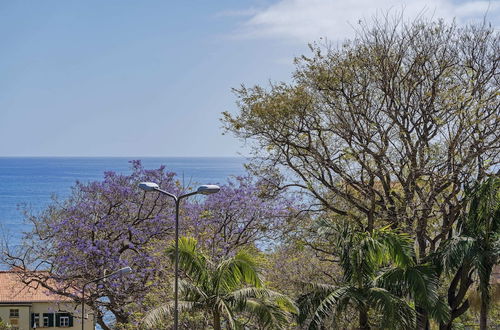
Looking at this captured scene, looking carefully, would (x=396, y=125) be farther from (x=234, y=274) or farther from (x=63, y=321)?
(x=63, y=321)

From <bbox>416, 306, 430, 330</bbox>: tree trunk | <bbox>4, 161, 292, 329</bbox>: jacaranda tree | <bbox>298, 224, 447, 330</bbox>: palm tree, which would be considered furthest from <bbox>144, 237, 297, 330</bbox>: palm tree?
<bbox>4, 161, 292, 329</bbox>: jacaranda tree

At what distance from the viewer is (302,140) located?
25.3m

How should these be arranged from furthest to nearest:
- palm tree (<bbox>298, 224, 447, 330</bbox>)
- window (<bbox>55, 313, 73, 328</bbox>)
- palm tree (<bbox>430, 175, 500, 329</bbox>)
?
1. window (<bbox>55, 313, 73, 328</bbox>)
2. palm tree (<bbox>430, 175, 500, 329</bbox>)
3. palm tree (<bbox>298, 224, 447, 330</bbox>)

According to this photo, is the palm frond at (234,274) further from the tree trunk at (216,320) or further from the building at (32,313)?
the building at (32,313)

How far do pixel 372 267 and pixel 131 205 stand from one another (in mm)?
14196

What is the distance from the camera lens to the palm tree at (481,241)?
1992 cm

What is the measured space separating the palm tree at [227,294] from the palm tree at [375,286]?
0.77 m

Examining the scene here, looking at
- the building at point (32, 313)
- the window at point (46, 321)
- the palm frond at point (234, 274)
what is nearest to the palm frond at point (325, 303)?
the palm frond at point (234, 274)

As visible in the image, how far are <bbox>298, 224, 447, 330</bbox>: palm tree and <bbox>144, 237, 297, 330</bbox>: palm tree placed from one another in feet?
2.53

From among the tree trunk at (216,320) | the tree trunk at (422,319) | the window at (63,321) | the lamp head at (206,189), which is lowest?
the window at (63,321)

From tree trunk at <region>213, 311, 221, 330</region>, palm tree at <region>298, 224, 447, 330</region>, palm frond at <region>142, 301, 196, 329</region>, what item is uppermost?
palm tree at <region>298, 224, 447, 330</region>

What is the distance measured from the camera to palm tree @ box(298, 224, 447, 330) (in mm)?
18844

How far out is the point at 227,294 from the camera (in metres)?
19.3

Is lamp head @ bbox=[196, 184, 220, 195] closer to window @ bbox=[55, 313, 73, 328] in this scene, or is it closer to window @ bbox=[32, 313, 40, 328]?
window @ bbox=[55, 313, 73, 328]
